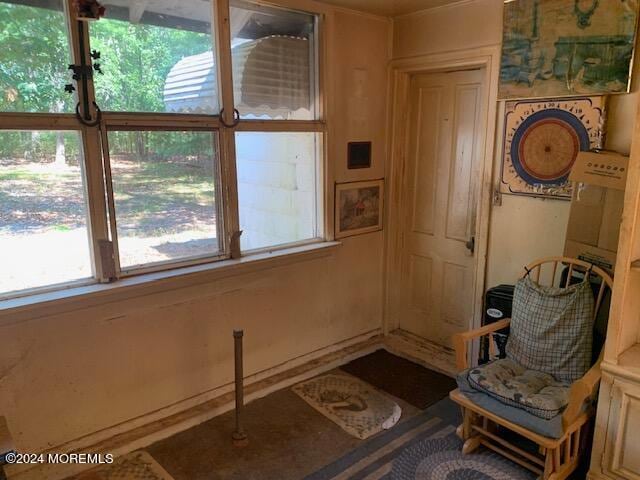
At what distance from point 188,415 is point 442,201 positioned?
2.07 metres

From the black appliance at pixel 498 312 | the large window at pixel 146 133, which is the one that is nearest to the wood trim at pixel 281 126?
the large window at pixel 146 133

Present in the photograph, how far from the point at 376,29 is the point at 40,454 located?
304 centimetres

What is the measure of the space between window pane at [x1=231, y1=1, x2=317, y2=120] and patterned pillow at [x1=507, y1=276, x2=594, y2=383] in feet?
5.41

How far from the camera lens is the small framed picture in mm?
3193

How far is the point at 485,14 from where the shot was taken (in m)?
2.76

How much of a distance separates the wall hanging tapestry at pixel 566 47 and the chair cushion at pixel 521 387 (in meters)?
1.40

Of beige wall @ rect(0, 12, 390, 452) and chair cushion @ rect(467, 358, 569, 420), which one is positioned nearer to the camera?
chair cushion @ rect(467, 358, 569, 420)

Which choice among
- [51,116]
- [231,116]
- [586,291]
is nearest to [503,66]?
[586,291]

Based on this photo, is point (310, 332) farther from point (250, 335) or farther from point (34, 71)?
point (34, 71)

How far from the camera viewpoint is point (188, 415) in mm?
2625

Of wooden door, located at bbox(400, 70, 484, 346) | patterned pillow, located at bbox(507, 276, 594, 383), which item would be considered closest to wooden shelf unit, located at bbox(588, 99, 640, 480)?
patterned pillow, located at bbox(507, 276, 594, 383)

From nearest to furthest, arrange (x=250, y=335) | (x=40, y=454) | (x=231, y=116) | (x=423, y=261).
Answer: (x=40, y=454) → (x=231, y=116) → (x=250, y=335) → (x=423, y=261)

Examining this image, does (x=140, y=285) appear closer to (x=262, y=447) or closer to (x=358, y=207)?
(x=262, y=447)

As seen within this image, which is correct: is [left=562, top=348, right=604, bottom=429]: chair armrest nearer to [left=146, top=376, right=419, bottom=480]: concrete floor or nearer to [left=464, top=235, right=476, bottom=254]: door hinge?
[left=146, top=376, right=419, bottom=480]: concrete floor
